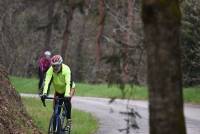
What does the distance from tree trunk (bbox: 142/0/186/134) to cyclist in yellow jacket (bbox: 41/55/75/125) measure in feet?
21.7

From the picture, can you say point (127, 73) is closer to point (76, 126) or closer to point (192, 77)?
point (76, 126)

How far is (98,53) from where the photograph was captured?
5.40 m

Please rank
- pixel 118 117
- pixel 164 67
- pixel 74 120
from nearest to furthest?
pixel 164 67, pixel 74 120, pixel 118 117

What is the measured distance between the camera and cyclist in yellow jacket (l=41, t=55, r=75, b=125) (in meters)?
12.2

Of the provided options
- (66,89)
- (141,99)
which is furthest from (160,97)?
(141,99)

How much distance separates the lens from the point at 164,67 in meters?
5.53

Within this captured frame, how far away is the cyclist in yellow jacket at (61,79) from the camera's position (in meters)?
12.2

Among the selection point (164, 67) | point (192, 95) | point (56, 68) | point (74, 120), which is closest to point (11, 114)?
point (56, 68)

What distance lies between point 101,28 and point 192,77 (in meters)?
26.5

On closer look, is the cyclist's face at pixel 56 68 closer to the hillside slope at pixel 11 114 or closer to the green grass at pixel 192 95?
the hillside slope at pixel 11 114

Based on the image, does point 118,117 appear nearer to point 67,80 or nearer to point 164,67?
point 67,80

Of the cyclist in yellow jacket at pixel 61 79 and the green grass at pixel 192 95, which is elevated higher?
the cyclist in yellow jacket at pixel 61 79

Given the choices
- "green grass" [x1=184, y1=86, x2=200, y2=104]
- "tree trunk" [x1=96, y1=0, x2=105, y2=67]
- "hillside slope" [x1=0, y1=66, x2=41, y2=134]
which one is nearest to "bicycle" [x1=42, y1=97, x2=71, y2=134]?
"hillside slope" [x1=0, y1=66, x2=41, y2=134]

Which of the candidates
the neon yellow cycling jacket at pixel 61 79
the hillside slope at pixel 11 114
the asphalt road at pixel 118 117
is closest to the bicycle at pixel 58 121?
the neon yellow cycling jacket at pixel 61 79
